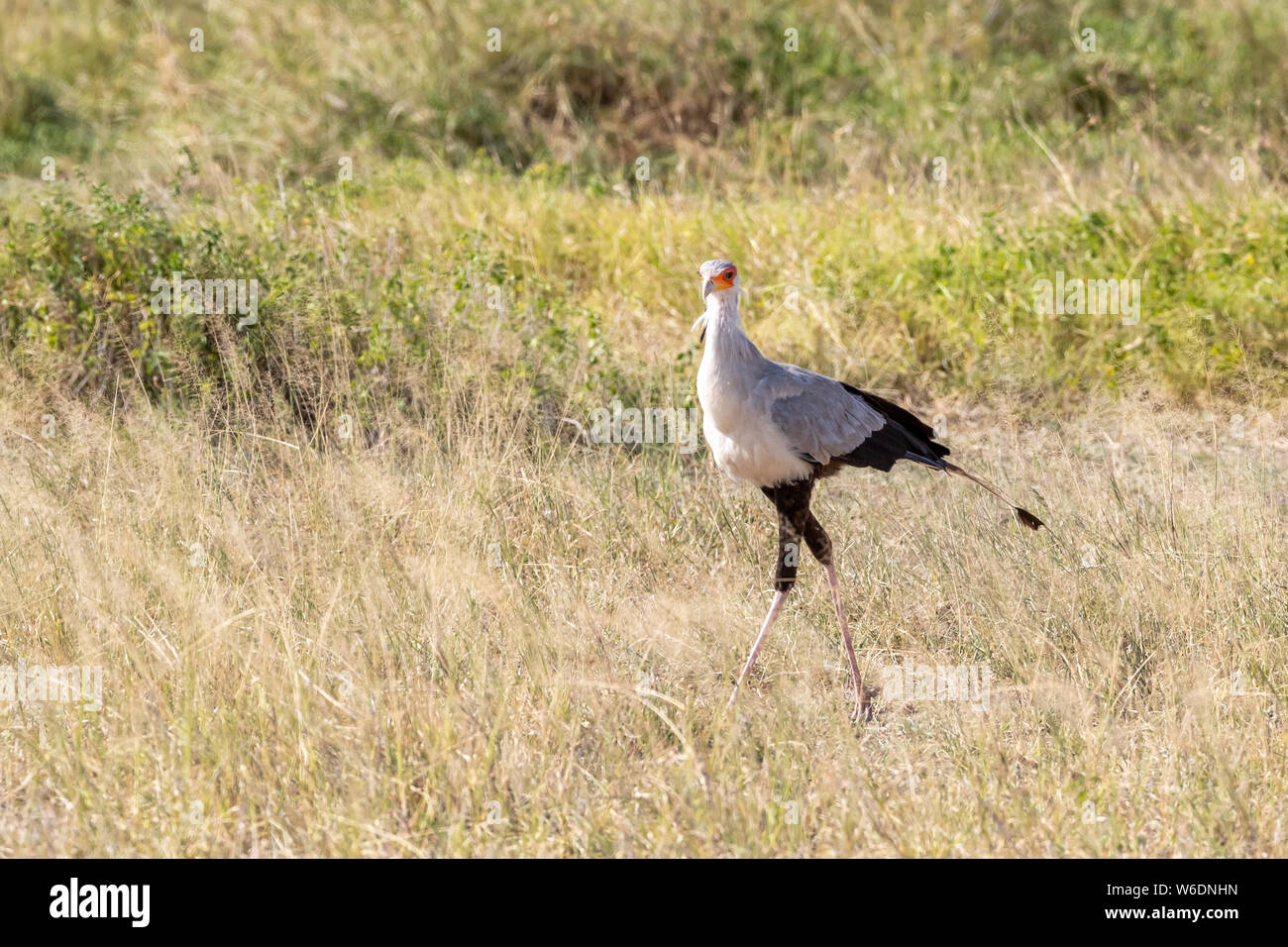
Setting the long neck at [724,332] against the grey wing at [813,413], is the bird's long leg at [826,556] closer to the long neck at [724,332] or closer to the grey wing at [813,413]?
the grey wing at [813,413]

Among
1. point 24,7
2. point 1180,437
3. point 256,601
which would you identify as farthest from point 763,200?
point 24,7

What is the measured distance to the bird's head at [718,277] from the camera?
431cm

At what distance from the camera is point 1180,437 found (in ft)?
21.0

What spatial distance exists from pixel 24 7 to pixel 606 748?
12418 mm

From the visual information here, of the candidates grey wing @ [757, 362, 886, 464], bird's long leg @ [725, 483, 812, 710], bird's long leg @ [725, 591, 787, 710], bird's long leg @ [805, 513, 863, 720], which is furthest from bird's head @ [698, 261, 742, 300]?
bird's long leg @ [725, 591, 787, 710]

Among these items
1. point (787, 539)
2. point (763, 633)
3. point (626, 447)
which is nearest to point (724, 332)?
point (787, 539)

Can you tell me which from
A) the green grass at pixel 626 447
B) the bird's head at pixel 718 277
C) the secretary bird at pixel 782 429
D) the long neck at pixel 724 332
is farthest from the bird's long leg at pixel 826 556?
the bird's head at pixel 718 277

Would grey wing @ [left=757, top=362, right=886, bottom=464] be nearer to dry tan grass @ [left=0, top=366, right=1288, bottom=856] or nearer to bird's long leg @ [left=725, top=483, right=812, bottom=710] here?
bird's long leg @ [left=725, top=483, right=812, bottom=710]

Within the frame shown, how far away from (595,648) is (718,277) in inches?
49.3

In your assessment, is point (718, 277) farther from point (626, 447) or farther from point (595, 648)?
point (626, 447)

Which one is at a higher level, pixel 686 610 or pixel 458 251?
pixel 458 251

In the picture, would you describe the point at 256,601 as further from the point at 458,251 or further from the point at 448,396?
the point at 458,251

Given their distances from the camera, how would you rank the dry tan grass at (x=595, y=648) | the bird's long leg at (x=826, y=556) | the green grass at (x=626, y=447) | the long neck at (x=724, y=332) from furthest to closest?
the bird's long leg at (x=826, y=556) → the long neck at (x=724, y=332) → the green grass at (x=626, y=447) → the dry tan grass at (x=595, y=648)

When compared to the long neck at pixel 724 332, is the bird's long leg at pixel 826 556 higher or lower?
lower
